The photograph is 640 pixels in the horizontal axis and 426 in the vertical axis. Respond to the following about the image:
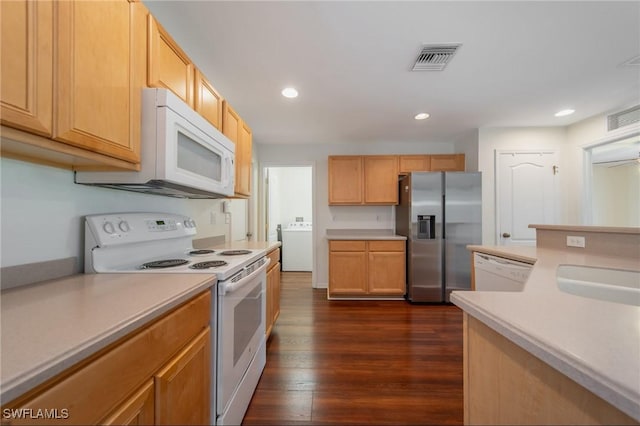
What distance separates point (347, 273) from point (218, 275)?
8.05 feet

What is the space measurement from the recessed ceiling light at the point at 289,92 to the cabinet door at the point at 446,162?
7.76 ft

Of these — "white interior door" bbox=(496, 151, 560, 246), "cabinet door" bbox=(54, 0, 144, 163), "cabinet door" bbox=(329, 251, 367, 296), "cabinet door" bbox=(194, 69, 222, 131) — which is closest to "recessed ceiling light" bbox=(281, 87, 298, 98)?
"cabinet door" bbox=(194, 69, 222, 131)

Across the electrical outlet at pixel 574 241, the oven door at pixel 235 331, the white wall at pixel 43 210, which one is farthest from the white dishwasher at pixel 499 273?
the white wall at pixel 43 210

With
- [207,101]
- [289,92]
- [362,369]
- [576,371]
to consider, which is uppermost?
[289,92]

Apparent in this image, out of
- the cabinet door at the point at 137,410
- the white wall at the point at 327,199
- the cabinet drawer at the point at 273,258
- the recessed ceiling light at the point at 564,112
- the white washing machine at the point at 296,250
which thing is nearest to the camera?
the cabinet door at the point at 137,410

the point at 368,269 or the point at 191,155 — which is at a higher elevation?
the point at 191,155

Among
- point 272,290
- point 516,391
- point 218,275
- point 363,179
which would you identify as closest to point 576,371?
point 516,391

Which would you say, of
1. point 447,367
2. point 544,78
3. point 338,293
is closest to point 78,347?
point 447,367

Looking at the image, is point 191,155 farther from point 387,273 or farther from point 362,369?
point 387,273

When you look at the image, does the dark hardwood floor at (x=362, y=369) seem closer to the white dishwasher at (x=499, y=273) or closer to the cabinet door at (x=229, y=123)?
the white dishwasher at (x=499, y=273)

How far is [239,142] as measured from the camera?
2197 millimetres

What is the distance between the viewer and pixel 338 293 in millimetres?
3307

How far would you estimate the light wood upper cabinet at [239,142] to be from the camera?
6.31ft

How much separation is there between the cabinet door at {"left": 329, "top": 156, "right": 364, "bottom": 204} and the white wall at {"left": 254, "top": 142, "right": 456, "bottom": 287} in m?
0.26
